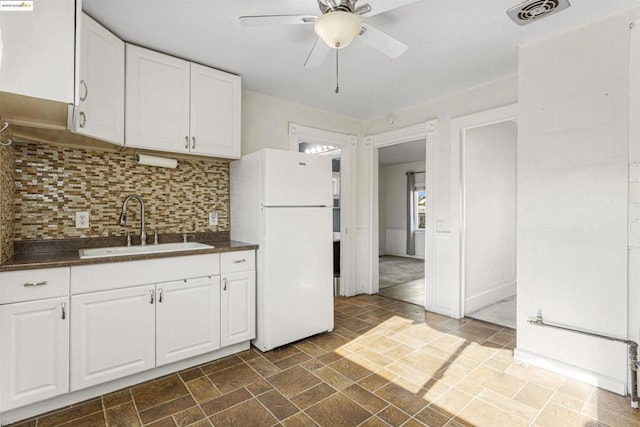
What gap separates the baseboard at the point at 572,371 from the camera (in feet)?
6.71

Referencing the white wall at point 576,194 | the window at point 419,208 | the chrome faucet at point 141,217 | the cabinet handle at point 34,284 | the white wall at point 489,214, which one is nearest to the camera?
the cabinet handle at point 34,284

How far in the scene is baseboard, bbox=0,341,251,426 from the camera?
1.79 metres

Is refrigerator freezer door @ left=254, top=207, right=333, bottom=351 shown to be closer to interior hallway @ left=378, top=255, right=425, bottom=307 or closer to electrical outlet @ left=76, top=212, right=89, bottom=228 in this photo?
electrical outlet @ left=76, top=212, right=89, bottom=228

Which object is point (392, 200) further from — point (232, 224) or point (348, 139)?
point (232, 224)

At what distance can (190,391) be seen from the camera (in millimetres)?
2092

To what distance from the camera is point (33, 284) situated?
69.5 inches

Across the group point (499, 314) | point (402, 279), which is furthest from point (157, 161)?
point (402, 279)

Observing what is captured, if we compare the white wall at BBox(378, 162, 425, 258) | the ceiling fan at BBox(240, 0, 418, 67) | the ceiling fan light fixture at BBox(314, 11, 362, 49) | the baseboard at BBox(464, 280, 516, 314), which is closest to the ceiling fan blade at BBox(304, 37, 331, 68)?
the ceiling fan at BBox(240, 0, 418, 67)

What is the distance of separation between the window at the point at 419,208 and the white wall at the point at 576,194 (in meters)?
5.38

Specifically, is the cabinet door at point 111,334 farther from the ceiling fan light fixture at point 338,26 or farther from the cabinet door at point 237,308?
the ceiling fan light fixture at point 338,26

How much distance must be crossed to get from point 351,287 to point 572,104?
3.08 metres

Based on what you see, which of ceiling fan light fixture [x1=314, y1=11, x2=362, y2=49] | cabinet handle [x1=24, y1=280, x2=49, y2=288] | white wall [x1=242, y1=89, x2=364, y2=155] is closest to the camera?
Answer: ceiling fan light fixture [x1=314, y1=11, x2=362, y2=49]

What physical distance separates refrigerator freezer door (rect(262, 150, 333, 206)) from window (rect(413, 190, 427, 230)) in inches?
209

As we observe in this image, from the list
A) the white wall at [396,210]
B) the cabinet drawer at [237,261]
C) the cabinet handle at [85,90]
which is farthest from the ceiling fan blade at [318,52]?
the white wall at [396,210]
